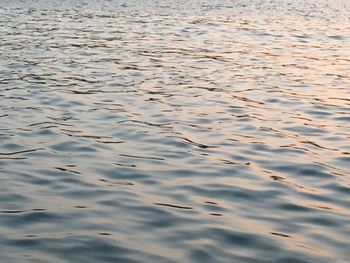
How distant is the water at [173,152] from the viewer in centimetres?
917

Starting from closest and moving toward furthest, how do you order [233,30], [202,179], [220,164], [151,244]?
[151,244] < [202,179] < [220,164] < [233,30]

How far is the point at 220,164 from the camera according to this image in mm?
12508

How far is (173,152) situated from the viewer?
13.2 metres

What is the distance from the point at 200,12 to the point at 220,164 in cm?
3146

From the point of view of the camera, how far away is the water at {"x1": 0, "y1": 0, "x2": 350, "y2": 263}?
9.17 m

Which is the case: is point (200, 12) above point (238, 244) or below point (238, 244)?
below

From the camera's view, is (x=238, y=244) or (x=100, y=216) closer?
(x=238, y=244)

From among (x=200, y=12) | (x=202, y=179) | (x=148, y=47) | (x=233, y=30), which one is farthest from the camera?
(x=200, y=12)

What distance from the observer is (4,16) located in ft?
127

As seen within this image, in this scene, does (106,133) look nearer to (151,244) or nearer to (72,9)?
(151,244)

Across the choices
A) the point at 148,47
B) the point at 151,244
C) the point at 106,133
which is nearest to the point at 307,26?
the point at 148,47

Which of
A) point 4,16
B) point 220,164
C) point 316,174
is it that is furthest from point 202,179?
point 4,16

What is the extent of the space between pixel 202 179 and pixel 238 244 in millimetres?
2699

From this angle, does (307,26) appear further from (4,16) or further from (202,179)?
(202,179)
